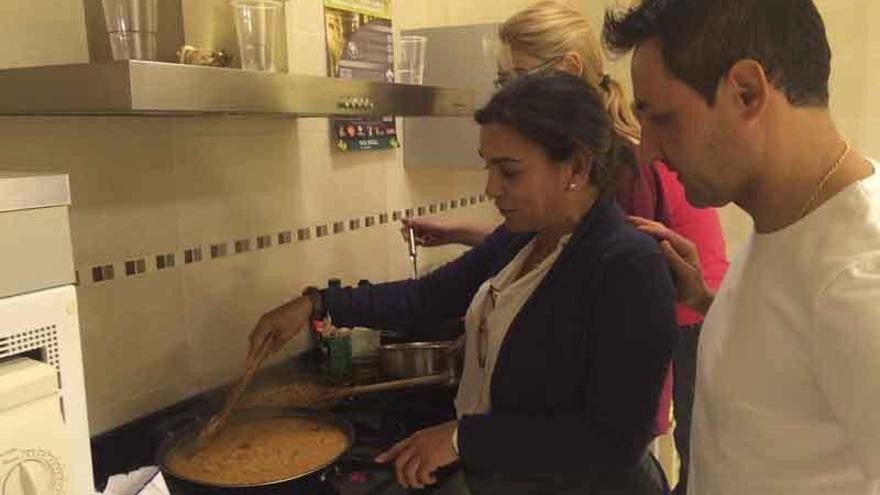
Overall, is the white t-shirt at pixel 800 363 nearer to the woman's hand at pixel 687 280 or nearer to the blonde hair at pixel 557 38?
the woman's hand at pixel 687 280

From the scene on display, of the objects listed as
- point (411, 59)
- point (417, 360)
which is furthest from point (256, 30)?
point (417, 360)

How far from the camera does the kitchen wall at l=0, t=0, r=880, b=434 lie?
1343 millimetres

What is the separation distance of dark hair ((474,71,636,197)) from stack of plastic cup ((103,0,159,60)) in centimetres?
58

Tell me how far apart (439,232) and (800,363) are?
1284 millimetres

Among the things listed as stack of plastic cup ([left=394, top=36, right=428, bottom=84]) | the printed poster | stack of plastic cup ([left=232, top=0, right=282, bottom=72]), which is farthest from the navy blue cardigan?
the printed poster

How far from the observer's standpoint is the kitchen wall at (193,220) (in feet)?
4.41

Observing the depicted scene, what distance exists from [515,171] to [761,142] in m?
0.51

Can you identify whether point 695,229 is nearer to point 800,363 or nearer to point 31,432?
point 800,363

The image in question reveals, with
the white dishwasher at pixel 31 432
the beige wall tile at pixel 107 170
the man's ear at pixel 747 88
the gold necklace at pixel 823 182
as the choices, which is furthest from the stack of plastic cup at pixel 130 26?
the gold necklace at pixel 823 182

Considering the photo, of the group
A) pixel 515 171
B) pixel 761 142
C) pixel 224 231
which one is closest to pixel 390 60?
pixel 224 231

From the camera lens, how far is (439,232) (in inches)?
80.4

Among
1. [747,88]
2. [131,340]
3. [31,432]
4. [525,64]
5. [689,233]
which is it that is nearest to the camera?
[31,432]

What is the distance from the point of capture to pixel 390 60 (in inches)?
81.5

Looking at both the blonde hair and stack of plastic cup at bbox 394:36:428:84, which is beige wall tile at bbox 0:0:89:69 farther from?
the blonde hair
